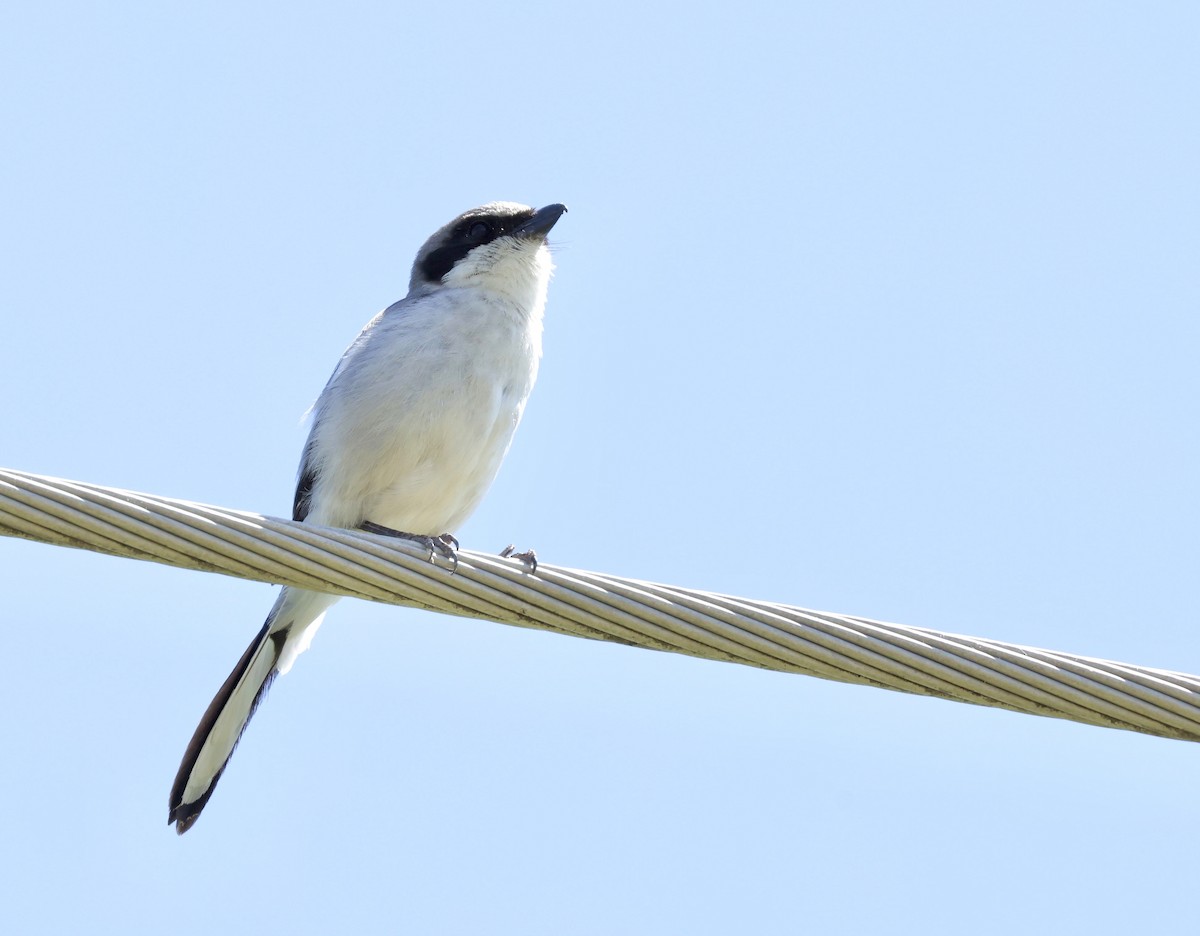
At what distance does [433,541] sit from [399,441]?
52.2 inches

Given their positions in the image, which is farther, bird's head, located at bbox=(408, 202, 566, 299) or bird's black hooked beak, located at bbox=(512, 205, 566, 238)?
bird's black hooked beak, located at bbox=(512, 205, 566, 238)

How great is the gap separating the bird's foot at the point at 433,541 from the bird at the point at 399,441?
0.06 ft

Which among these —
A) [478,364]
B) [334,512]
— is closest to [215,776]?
[334,512]

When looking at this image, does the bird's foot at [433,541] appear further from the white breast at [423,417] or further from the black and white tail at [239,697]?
the black and white tail at [239,697]

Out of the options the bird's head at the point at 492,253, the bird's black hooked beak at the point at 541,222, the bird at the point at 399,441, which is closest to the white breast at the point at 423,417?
the bird at the point at 399,441

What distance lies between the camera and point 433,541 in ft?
17.0

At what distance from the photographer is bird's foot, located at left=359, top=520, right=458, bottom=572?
13.4 ft

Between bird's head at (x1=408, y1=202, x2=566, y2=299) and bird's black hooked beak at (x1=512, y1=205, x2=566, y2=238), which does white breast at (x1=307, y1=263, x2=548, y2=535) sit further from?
bird's black hooked beak at (x1=512, y1=205, x2=566, y2=238)

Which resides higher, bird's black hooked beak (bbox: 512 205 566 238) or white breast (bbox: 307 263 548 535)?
bird's black hooked beak (bbox: 512 205 566 238)

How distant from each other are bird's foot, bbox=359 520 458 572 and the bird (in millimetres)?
18

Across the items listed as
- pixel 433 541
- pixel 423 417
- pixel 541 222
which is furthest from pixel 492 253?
pixel 433 541

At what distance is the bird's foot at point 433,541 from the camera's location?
4.08 m

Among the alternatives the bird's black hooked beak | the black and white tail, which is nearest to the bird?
the black and white tail

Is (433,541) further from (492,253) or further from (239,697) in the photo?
(492,253)
